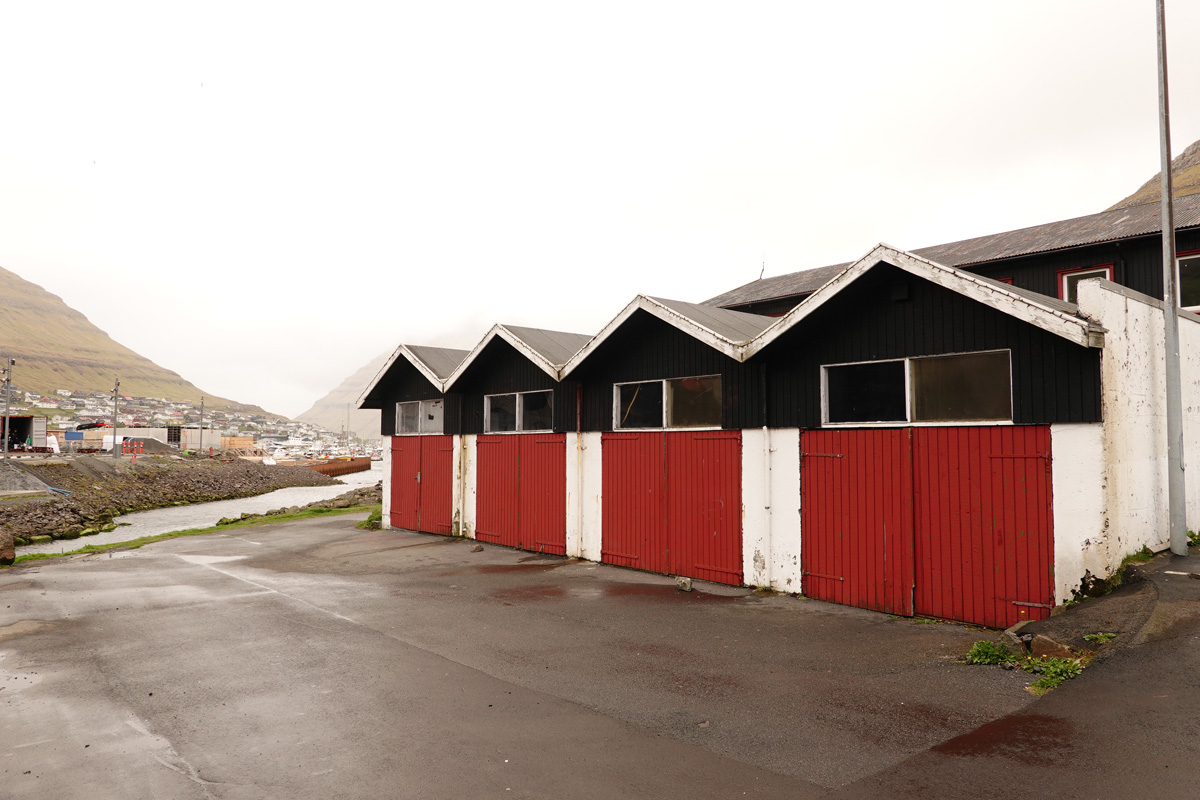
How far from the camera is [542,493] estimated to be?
15.6m

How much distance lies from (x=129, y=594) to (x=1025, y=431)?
46.6 feet

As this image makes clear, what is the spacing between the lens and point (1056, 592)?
26.8ft

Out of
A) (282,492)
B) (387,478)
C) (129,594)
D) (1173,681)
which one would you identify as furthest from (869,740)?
(282,492)

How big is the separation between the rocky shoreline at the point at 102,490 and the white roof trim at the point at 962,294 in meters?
18.1

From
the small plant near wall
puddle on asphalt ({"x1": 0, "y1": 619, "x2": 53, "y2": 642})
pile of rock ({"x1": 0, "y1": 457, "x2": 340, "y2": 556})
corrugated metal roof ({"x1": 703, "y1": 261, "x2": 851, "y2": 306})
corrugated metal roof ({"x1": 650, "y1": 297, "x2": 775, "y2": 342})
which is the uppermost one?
corrugated metal roof ({"x1": 703, "y1": 261, "x2": 851, "y2": 306})

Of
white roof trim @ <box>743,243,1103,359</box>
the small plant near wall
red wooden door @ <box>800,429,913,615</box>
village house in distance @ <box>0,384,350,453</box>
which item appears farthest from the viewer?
village house in distance @ <box>0,384,350,453</box>

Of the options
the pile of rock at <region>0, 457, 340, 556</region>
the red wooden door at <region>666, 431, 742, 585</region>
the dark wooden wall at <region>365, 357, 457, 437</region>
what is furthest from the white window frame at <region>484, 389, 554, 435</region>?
the pile of rock at <region>0, 457, 340, 556</region>

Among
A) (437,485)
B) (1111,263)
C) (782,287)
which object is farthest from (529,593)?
(782,287)

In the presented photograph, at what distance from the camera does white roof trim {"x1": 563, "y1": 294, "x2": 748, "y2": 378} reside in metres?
11.4

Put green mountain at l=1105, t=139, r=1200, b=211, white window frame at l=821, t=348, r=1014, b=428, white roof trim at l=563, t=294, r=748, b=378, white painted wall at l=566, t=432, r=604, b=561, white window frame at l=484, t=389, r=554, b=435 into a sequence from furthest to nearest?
green mountain at l=1105, t=139, r=1200, b=211
white window frame at l=484, t=389, r=554, b=435
white painted wall at l=566, t=432, r=604, b=561
white roof trim at l=563, t=294, r=748, b=378
white window frame at l=821, t=348, r=1014, b=428

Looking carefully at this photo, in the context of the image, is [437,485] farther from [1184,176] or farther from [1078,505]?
[1184,176]

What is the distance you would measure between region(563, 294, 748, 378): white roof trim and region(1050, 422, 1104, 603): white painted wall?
449 cm

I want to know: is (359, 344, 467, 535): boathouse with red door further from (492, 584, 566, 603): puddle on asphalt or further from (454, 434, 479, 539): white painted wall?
(492, 584, 566, 603): puddle on asphalt

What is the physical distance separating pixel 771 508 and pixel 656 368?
3.59 meters
